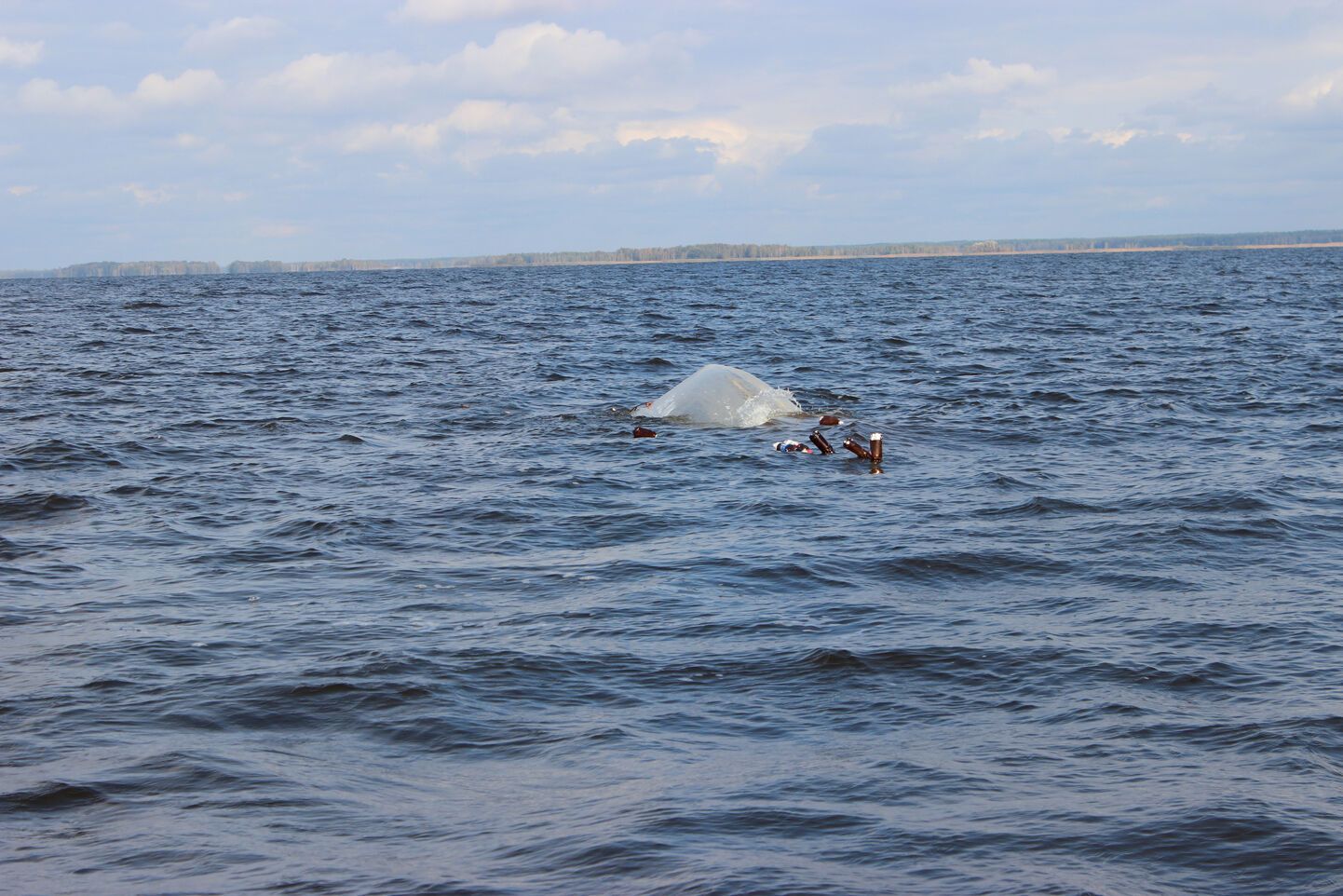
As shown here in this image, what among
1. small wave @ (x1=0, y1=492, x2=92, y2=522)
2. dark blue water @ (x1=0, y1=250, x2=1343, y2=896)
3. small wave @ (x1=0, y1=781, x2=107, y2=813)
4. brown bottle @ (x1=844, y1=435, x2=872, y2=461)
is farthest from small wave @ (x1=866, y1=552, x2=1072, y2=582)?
small wave @ (x1=0, y1=492, x2=92, y2=522)

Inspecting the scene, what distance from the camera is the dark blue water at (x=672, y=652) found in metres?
6.80

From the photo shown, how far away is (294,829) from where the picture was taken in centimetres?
700

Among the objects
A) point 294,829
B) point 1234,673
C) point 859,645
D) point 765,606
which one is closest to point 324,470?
point 765,606

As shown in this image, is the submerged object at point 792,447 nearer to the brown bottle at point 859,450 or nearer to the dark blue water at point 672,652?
the dark blue water at point 672,652

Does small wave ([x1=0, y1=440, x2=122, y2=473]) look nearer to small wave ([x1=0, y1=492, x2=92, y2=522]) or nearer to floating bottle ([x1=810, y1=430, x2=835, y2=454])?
small wave ([x1=0, y1=492, x2=92, y2=522])

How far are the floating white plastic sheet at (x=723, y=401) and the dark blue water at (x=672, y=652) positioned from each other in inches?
36.3

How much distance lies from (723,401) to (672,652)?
1305cm

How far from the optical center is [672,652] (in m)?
10.1

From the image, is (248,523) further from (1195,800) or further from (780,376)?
(780,376)

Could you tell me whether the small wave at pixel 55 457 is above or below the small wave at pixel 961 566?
above

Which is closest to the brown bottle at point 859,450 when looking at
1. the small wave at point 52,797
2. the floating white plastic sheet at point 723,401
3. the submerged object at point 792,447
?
the submerged object at point 792,447

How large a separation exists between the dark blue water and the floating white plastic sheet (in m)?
0.92

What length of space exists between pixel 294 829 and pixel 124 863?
34.9 inches

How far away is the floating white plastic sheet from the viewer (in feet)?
74.2
